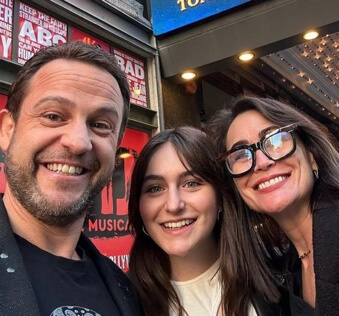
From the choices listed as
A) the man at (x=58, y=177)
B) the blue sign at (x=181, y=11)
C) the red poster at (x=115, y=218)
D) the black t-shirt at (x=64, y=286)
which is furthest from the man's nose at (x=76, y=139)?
the blue sign at (x=181, y=11)

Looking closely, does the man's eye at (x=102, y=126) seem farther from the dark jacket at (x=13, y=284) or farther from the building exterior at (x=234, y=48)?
the building exterior at (x=234, y=48)

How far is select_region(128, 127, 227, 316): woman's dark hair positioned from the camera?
2.09m

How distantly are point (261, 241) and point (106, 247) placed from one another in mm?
2760

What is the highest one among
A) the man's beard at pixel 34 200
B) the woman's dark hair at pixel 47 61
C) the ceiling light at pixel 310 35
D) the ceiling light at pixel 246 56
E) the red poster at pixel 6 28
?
the ceiling light at pixel 246 56

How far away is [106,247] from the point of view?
462cm

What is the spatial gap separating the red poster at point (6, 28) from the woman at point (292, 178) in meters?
2.75

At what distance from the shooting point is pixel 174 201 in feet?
6.70

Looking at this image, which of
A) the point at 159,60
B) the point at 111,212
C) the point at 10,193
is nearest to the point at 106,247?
the point at 111,212

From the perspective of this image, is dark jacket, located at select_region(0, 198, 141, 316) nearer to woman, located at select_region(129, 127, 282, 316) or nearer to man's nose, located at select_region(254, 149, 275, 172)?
woman, located at select_region(129, 127, 282, 316)

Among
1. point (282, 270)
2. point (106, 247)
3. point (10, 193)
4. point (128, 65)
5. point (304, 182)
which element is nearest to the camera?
point (10, 193)

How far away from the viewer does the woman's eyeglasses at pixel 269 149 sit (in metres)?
1.92

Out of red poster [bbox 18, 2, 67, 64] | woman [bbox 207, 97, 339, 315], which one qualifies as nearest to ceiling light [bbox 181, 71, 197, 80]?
red poster [bbox 18, 2, 67, 64]

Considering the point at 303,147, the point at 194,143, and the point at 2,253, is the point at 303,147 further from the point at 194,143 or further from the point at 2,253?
the point at 2,253

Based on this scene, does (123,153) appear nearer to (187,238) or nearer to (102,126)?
(187,238)
